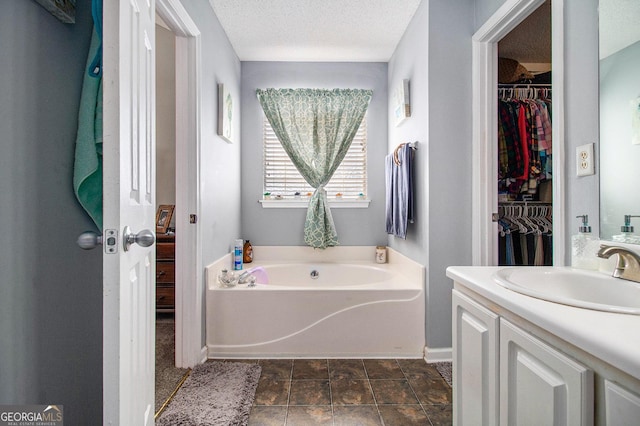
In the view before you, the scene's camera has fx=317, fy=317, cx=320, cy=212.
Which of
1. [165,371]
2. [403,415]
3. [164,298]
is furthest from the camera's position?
[164,298]

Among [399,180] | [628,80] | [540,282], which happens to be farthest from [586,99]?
[399,180]

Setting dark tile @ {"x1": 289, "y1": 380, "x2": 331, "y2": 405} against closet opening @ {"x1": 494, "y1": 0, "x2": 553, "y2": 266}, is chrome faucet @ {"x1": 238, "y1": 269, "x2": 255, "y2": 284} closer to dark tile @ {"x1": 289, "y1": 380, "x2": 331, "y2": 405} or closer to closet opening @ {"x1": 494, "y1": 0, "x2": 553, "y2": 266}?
dark tile @ {"x1": 289, "y1": 380, "x2": 331, "y2": 405}

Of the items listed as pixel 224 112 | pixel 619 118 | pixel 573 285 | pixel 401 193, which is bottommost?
pixel 573 285

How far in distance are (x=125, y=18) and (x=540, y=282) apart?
1493 mm

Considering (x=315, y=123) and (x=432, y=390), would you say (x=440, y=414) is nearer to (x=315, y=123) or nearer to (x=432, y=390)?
(x=432, y=390)

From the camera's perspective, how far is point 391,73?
2.95 meters

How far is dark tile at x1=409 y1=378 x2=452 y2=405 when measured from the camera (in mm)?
1687

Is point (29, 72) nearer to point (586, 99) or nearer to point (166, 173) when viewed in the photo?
point (586, 99)

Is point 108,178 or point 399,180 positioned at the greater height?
point 399,180

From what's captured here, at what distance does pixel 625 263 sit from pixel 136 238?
1.42 m

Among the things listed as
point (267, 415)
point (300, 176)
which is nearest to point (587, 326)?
point (267, 415)

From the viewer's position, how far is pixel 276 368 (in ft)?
6.64

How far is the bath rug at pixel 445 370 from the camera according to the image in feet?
6.21

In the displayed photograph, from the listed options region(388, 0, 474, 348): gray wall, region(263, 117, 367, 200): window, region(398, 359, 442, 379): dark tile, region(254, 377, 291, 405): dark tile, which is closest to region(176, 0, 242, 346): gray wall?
region(263, 117, 367, 200): window
